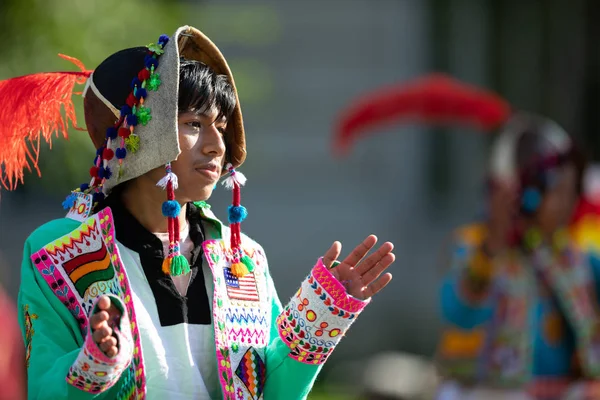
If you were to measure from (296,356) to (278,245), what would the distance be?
8.29 meters

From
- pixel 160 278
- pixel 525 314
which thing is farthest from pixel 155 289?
pixel 525 314

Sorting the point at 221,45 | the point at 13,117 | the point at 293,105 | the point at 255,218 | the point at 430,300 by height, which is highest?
the point at 13,117

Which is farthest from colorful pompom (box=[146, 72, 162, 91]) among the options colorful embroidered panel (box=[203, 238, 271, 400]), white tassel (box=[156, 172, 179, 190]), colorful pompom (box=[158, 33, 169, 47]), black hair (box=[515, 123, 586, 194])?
black hair (box=[515, 123, 586, 194])

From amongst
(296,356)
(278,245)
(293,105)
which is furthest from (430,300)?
(296,356)

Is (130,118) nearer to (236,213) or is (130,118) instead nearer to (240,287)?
(236,213)

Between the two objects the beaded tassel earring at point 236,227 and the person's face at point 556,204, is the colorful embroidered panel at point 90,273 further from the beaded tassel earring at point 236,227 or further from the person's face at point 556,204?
the person's face at point 556,204

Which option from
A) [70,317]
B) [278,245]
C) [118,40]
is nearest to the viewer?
[70,317]

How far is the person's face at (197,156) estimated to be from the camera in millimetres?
2863

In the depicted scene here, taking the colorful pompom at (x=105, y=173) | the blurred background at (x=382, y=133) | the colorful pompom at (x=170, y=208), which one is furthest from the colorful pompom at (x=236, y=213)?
the blurred background at (x=382, y=133)

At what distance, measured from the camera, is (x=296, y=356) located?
286 centimetres

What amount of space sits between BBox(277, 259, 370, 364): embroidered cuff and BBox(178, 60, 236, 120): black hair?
1.54ft

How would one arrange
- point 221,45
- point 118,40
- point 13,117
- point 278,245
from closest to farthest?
point 13,117 → point 118,40 → point 221,45 → point 278,245

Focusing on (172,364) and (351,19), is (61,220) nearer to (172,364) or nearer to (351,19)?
(172,364)

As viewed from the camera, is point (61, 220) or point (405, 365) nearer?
point (61, 220)
